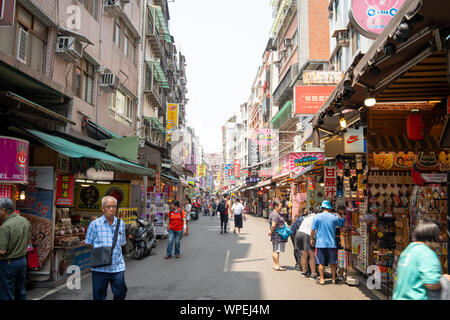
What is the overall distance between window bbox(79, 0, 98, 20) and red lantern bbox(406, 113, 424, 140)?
11.4m

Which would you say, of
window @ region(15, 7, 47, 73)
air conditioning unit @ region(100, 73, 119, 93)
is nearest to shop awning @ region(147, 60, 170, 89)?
air conditioning unit @ region(100, 73, 119, 93)

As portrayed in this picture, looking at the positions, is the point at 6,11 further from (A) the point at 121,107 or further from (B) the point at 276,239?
(A) the point at 121,107

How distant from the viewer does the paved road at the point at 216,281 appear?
A: 7.29 m

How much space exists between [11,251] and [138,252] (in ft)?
20.7

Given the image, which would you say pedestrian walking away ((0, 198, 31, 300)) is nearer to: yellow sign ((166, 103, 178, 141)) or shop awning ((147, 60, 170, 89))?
shop awning ((147, 60, 170, 89))

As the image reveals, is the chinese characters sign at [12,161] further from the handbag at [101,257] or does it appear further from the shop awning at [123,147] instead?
the shop awning at [123,147]

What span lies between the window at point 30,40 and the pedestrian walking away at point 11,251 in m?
5.37

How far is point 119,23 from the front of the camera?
57.8ft

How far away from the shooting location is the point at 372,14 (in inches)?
323

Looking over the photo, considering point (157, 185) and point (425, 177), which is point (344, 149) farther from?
point (157, 185)

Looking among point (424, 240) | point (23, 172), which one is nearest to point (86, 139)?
point (23, 172)

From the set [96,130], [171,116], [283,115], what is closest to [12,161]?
[96,130]

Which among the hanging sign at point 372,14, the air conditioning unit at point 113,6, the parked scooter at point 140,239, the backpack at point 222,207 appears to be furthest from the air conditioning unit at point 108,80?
the hanging sign at point 372,14

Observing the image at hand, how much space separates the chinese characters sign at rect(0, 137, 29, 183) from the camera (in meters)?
6.37
